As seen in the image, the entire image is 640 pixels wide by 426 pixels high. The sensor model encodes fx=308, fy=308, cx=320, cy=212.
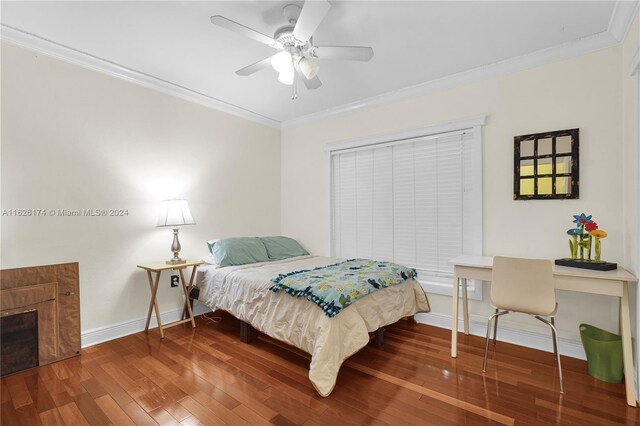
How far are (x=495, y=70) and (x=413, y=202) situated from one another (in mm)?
1447

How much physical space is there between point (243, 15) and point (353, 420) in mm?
2664

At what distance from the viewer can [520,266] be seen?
84.8 inches

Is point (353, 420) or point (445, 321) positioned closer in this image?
point (353, 420)

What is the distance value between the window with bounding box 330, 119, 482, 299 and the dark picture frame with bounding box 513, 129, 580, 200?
33 centimetres

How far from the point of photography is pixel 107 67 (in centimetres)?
280

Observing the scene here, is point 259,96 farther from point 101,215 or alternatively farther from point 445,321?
point 445,321

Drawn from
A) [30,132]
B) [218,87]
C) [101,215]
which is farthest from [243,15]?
[101,215]

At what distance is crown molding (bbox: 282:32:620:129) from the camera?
7.95 feet

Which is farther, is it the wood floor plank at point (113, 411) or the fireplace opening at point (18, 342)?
the fireplace opening at point (18, 342)

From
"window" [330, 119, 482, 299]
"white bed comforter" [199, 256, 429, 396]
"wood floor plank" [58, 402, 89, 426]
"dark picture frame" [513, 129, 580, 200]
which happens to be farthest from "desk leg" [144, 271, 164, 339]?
"dark picture frame" [513, 129, 580, 200]

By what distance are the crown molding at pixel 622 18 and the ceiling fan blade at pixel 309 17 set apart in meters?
1.94

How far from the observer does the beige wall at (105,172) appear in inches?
94.3

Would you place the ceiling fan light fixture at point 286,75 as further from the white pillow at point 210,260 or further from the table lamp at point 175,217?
the white pillow at point 210,260

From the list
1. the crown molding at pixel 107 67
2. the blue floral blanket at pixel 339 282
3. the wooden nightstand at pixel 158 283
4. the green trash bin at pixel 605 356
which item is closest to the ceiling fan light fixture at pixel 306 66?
the blue floral blanket at pixel 339 282
